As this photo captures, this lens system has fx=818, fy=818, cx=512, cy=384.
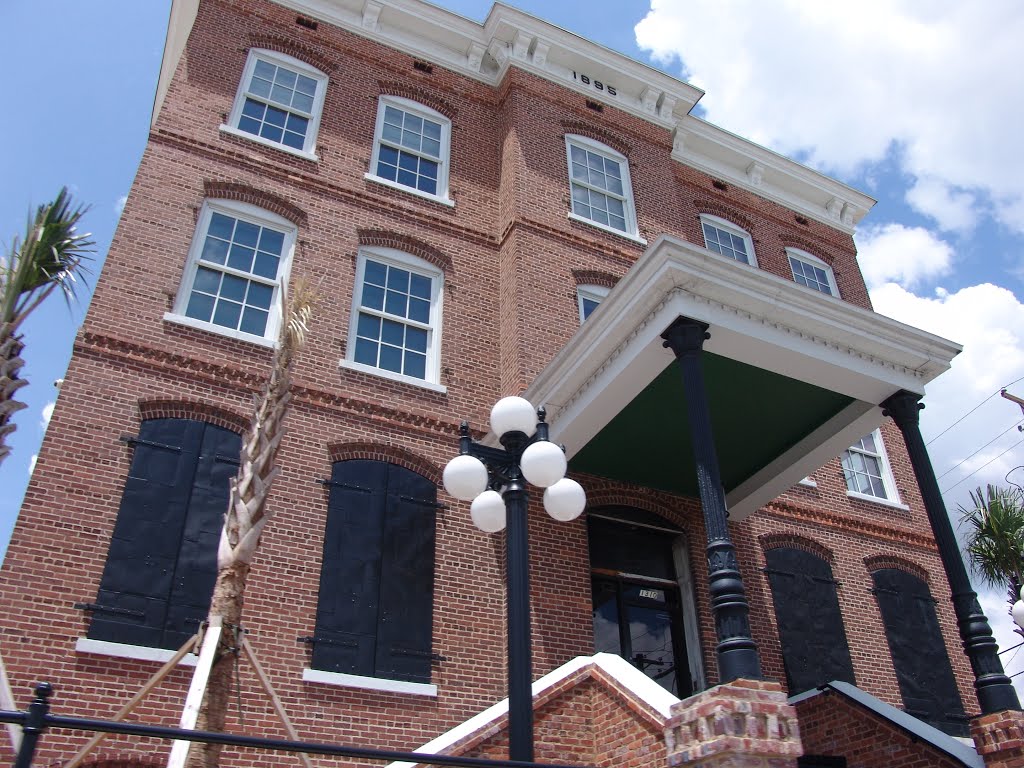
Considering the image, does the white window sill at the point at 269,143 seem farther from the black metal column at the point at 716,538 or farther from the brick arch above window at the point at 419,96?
the black metal column at the point at 716,538

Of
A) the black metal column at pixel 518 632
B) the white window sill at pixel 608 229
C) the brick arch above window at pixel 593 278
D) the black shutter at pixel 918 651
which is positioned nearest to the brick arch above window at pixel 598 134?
the white window sill at pixel 608 229

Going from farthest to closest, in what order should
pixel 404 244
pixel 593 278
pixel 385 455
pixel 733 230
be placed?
pixel 733 230 → pixel 593 278 → pixel 404 244 → pixel 385 455

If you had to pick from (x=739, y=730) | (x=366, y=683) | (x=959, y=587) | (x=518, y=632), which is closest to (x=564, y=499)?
(x=518, y=632)

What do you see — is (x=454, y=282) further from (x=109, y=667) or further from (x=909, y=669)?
(x=909, y=669)

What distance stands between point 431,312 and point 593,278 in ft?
10.3

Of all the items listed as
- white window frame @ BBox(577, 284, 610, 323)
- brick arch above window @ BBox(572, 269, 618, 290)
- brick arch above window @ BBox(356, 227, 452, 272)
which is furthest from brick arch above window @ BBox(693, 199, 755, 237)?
brick arch above window @ BBox(356, 227, 452, 272)

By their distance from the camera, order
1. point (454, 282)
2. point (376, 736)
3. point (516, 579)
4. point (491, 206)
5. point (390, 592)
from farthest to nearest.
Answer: point (491, 206), point (454, 282), point (390, 592), point (376, 736), point (516, 579)

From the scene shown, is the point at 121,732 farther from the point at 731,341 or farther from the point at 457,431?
the point at 457,431

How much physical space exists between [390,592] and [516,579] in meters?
4.40

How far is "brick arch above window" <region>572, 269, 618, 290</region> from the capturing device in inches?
563

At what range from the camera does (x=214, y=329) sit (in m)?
11.0

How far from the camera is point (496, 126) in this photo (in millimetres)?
16297

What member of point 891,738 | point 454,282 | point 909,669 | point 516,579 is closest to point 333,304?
point 454,282

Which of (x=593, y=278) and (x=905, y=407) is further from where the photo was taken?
(x=593, y=278)
